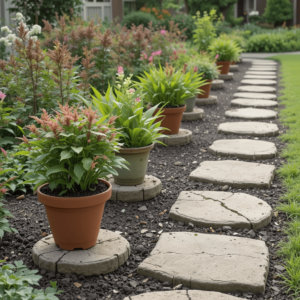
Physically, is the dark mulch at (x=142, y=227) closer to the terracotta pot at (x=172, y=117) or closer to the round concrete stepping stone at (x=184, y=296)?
the round concrete stepping stone at (x=184, y=296)

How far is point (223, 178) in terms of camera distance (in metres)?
3.74

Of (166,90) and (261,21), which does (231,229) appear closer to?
(166,90)

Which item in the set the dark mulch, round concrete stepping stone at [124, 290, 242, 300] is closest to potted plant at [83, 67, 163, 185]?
the dark mulch

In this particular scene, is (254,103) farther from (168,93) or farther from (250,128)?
(168,93)

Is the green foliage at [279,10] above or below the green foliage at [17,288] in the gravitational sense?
above

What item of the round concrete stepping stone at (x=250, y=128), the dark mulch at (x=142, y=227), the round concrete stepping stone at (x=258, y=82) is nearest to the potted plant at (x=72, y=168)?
the dark mulch at (x=142, y=227)

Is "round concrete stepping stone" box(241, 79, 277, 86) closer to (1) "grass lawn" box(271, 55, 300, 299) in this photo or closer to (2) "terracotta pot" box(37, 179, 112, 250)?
(1) "grass lawn" box(271, 55, 300, 299)

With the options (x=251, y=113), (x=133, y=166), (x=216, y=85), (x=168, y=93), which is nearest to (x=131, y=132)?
(x=133, y=166)

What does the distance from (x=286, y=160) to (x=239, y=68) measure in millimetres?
8581

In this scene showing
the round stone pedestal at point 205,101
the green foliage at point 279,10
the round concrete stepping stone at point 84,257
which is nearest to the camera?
the round concrete stepping stone at point 84,257

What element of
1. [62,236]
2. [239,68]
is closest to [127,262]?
[62,236]

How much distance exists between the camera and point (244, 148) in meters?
4.61

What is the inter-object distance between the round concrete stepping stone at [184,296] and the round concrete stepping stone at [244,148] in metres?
2.50

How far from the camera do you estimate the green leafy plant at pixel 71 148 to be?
7.40 ft
